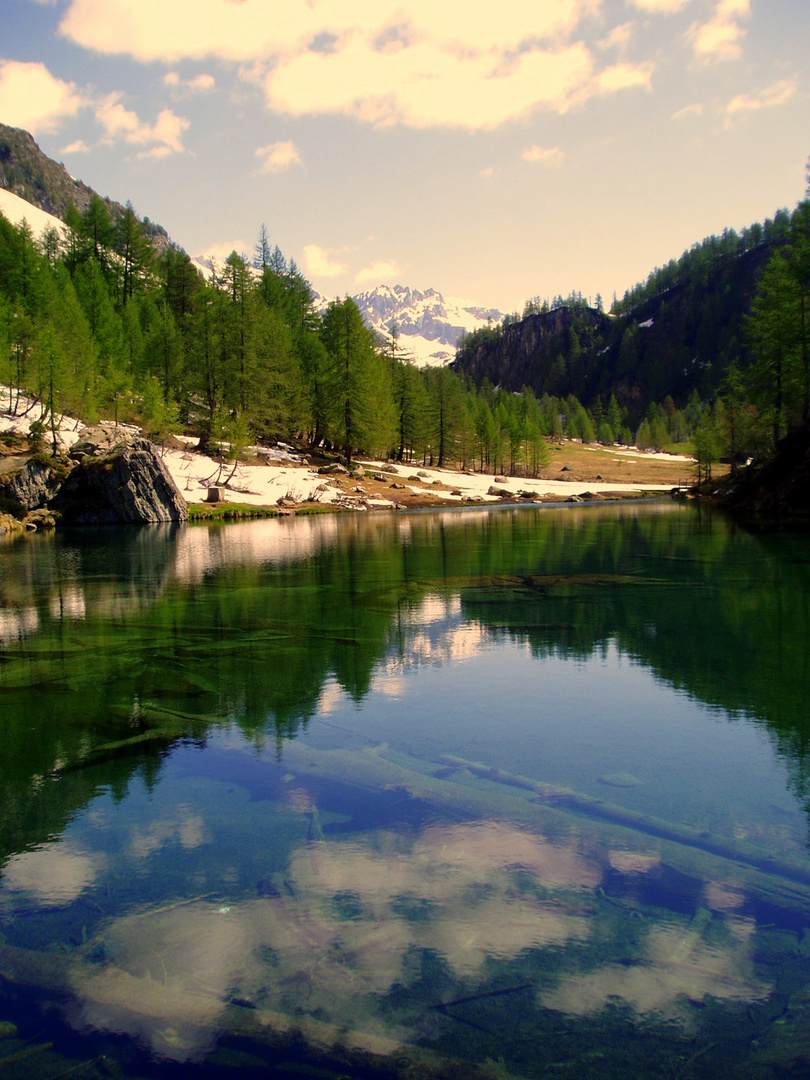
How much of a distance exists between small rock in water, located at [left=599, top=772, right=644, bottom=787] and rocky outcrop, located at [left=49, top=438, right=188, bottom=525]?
46.7m

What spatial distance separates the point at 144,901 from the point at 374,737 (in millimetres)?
4026

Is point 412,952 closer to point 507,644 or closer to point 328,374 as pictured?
point 507,644

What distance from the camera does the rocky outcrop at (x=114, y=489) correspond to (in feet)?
160

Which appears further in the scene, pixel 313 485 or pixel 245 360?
pixel 245 360

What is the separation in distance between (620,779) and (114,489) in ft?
156

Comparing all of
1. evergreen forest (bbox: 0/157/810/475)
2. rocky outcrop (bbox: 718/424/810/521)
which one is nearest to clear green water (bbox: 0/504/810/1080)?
rocky outcrop (bbox: 718/424/810/521)

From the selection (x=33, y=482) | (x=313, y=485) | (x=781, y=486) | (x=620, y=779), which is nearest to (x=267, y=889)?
(x=620, y=779)

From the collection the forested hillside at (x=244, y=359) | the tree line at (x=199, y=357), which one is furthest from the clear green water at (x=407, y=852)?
the tree line at (x=199, y=357)

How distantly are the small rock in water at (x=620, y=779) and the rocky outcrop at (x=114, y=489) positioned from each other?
46.7 m

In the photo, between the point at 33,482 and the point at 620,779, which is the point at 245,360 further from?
the point at 620,779

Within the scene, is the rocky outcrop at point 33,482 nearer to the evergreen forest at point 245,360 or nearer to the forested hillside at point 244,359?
the evergreen forest at point 245,360

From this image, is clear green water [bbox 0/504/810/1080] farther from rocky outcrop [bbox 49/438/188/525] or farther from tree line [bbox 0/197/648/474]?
tree line [bbox 0/197/648/474]

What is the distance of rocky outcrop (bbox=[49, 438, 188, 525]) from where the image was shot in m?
48.8

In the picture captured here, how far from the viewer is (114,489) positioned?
161ft
